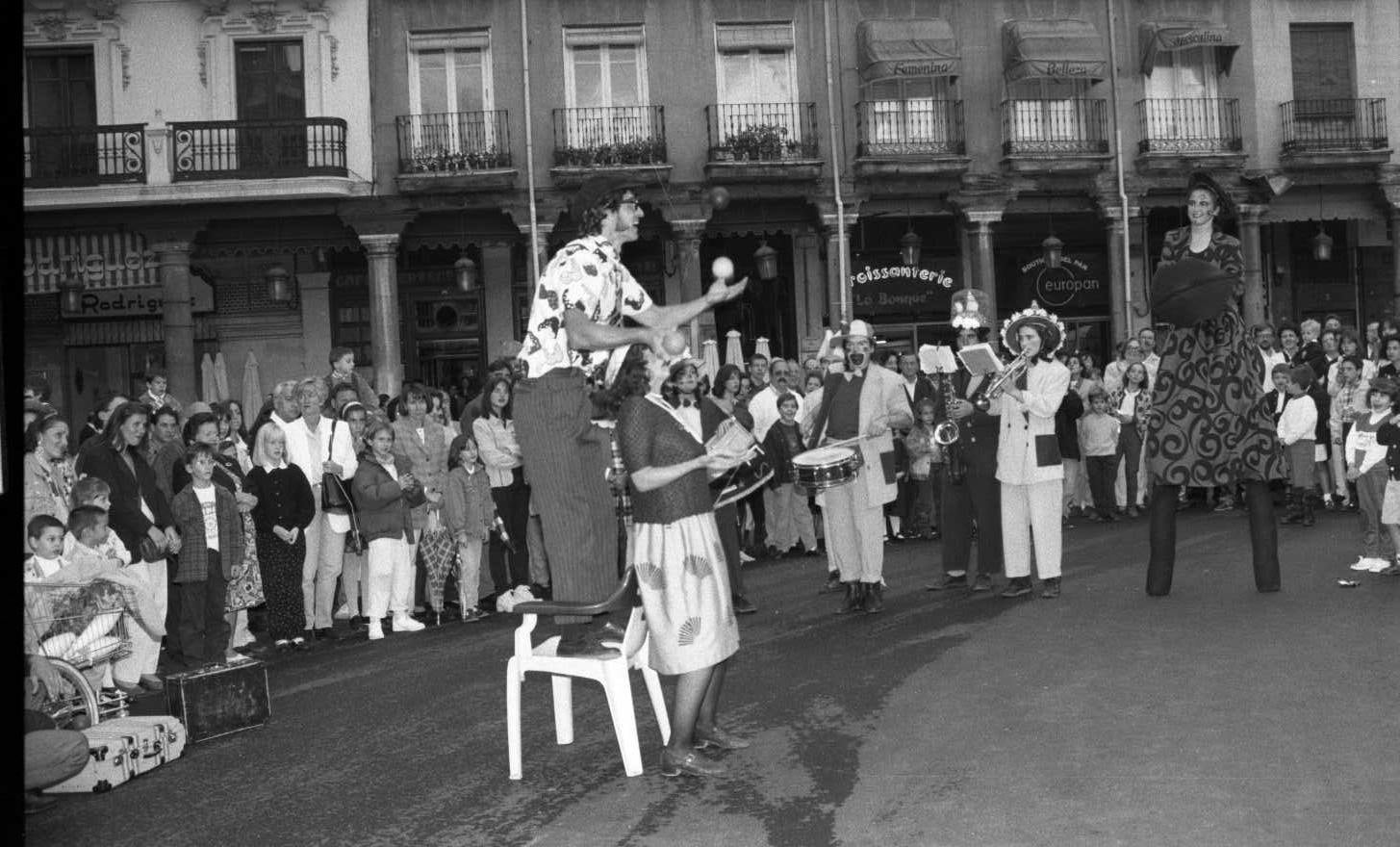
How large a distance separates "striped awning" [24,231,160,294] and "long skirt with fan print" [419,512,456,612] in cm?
1540

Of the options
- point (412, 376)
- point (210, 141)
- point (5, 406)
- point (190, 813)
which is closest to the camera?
point (5, 406)

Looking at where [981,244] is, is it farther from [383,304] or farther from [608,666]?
[608,666]

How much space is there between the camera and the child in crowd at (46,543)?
991cm

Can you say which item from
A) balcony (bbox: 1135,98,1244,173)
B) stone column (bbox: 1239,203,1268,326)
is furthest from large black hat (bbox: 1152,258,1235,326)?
stone column (bbox: 1239,203,1268,326)

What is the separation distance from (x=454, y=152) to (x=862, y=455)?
1726cm

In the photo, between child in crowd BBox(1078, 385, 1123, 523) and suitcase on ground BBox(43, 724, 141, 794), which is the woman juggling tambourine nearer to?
suitcase on ground BBox(43, 724, 141, 794)

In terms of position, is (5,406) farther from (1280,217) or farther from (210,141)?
(1280,217)

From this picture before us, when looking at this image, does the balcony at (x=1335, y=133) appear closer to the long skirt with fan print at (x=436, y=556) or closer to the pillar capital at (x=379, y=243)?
the pillar capital at (x=379, y=243)

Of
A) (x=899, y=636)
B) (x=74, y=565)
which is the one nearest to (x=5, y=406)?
(x=74, y=565)

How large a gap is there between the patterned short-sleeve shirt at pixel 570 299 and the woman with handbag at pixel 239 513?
227 inches

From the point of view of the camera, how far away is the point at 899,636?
1119cm

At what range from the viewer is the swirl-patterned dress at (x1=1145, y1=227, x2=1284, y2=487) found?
39.1ft

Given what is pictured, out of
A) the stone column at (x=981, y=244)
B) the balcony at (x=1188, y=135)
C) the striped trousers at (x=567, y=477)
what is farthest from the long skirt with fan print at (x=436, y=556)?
the balcony at (x=1188, y=135)

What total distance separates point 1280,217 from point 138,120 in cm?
1984
